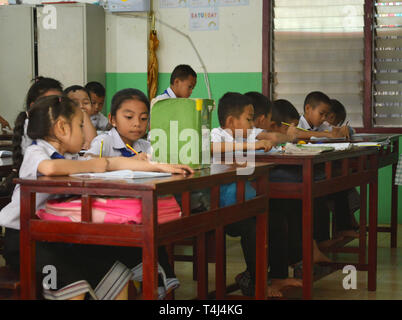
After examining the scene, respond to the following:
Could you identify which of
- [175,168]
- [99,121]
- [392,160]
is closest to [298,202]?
[392,160]

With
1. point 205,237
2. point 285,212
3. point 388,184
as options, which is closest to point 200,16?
point 388,184

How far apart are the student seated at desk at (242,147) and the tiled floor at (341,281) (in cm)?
38

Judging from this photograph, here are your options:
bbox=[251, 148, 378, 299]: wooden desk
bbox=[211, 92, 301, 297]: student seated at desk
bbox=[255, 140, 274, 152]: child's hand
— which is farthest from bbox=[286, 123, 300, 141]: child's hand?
bbox=[255, 140, 274, 152]: child's hand

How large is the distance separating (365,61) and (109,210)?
3958mm

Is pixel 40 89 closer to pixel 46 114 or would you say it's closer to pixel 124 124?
pixel 124 124

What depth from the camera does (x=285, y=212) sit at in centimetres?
313

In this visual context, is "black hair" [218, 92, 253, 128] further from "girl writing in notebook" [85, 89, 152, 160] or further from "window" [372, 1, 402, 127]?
"window" [372, 1, 402, 127]

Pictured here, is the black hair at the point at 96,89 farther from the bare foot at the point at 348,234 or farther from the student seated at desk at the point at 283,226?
the bare foot at the point at 348,234

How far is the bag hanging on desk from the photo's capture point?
160 cm

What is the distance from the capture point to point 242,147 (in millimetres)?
2697

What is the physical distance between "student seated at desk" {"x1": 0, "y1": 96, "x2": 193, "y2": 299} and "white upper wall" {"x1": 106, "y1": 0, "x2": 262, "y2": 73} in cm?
346

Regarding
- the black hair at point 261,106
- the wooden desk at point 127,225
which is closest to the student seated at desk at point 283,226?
the black hair at point 261,106

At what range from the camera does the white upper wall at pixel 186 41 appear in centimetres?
538
